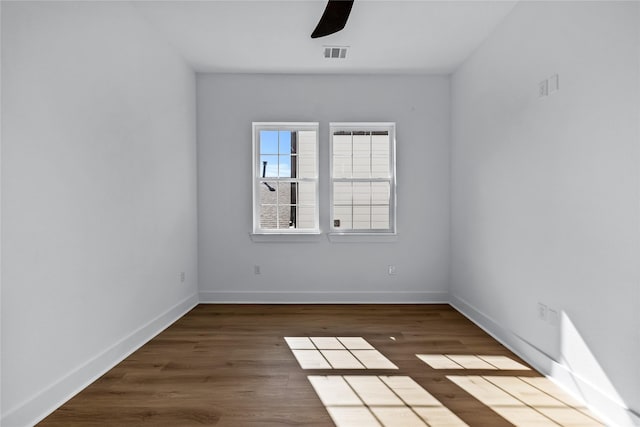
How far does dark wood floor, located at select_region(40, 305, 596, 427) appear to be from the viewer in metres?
2.18

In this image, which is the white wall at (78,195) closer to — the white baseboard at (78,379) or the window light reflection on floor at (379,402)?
the white baseboard at (78,379)

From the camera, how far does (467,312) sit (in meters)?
4.16

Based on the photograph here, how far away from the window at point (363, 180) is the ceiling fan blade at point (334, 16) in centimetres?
216

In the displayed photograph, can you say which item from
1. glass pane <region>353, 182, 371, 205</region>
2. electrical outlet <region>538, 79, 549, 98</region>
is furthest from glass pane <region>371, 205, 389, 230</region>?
electrical outlet <region>538, 79, 549, 98</region>

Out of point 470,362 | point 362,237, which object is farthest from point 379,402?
point 362,237

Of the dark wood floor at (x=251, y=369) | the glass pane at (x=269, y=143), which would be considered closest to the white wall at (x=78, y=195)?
the dark wood floor at (x=251, y=369)

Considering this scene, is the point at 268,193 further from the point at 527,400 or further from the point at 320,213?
the point at 527,400

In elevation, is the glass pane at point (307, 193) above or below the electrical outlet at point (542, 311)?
above

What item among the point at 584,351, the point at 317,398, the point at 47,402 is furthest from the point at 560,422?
the point at 47,402

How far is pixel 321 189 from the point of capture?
4754mm

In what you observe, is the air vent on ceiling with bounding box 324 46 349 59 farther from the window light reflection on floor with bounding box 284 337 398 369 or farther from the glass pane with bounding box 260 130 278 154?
the window light reflection on floor with bounding box 284 337 398 369

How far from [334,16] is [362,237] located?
2748 millimetres

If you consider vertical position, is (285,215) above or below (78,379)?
above

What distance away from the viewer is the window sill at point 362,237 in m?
4.71
